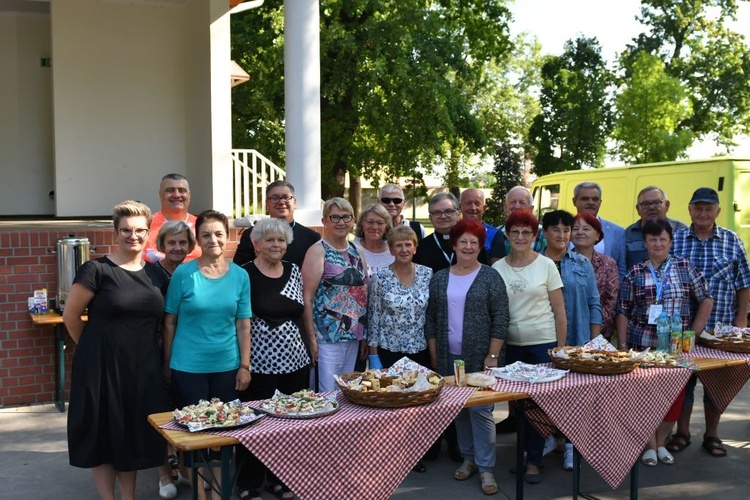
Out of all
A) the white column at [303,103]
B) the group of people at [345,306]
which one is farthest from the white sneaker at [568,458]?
the white column at [303,103]

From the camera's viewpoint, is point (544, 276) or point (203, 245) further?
point (544, 276)

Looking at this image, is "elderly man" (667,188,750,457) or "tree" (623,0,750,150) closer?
"elderly man" (667,188,750,457)

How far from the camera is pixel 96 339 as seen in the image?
3988 mm

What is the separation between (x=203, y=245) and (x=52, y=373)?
3.50m

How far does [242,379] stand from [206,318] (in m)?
0.43

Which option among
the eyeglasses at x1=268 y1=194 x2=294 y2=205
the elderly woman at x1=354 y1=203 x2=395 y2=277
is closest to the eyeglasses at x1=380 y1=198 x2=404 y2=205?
the elderly woman at x1=354 y1=203 x2=395 y2=277

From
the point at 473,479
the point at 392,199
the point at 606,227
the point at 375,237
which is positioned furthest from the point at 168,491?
the point at 606,227

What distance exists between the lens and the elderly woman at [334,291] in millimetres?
4875

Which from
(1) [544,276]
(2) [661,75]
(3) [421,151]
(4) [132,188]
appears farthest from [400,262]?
(2) [661,75]

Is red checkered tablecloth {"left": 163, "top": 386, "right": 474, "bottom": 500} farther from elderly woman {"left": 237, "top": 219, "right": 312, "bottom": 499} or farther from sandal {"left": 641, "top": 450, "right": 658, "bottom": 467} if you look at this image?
sandal {"left": 641, "top": 450, "right": 658, "bottom": 467}

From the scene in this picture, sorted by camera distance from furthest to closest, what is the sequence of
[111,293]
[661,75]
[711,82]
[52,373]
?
[711,82]
[661,75]
[52,373]
[111,293]

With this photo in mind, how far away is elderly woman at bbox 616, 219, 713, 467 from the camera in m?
5.21

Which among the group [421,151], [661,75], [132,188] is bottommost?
[132,188]

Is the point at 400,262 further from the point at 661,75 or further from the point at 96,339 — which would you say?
the point at 661,75
